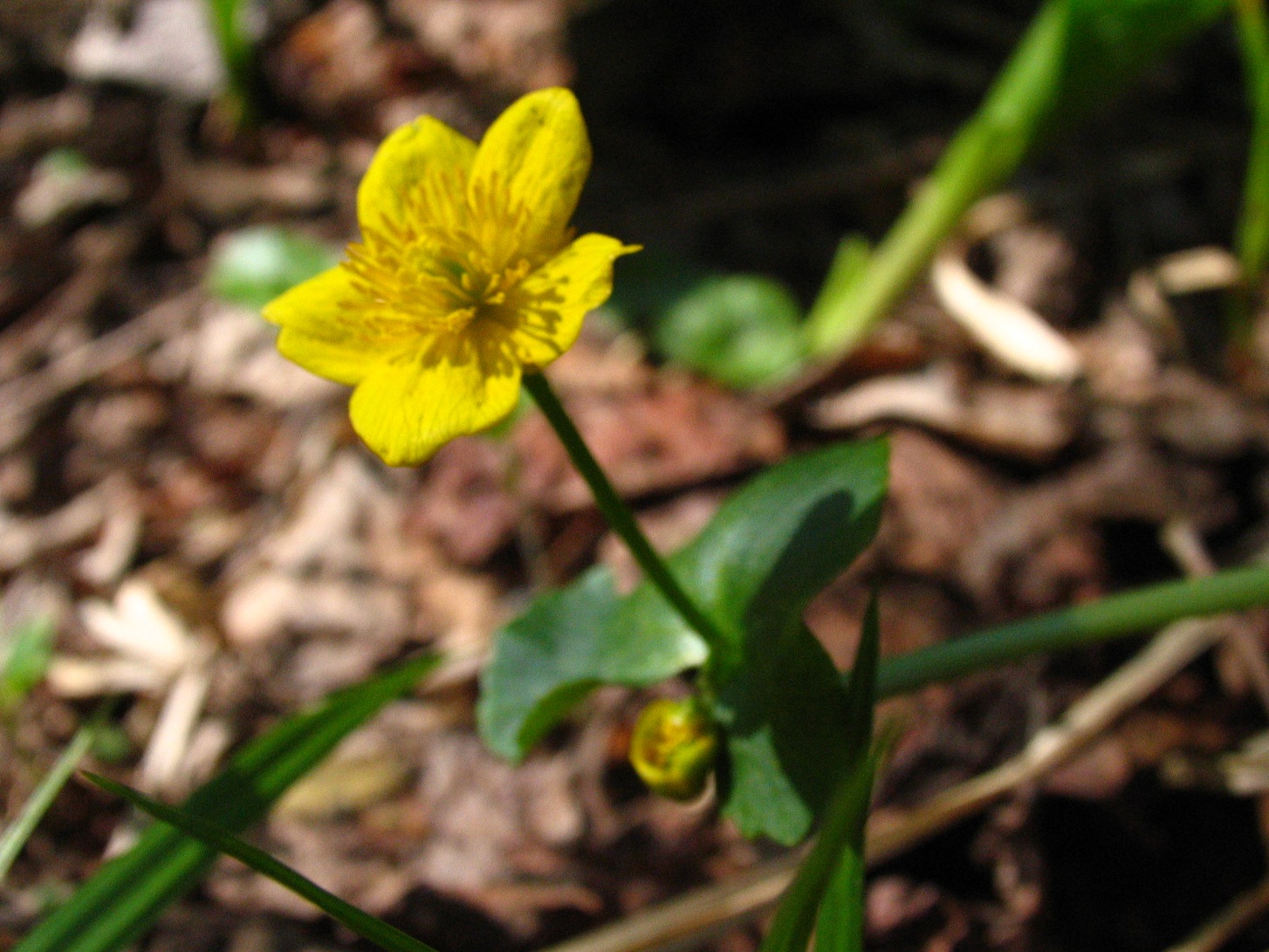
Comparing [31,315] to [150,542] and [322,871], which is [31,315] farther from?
[322,871]

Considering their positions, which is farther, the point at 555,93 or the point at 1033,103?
the point at 1033,103

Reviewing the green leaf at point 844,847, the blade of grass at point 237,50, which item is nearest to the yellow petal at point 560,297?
the green leaf at point 844,847

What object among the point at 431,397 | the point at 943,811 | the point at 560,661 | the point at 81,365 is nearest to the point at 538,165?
the point at 431,397

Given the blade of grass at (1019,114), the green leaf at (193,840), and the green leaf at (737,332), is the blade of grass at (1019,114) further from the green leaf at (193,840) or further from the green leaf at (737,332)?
the green leaf at (193,840)

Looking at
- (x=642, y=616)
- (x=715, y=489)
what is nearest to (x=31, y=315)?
(x=715, y=489)

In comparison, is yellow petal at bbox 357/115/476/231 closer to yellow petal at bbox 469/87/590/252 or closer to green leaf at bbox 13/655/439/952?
yellow petal at bbox 469/87/590/252

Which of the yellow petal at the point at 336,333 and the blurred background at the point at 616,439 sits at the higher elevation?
the yellow petal at the point at 336,333

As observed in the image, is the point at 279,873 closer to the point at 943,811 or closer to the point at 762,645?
the point at 762,645
